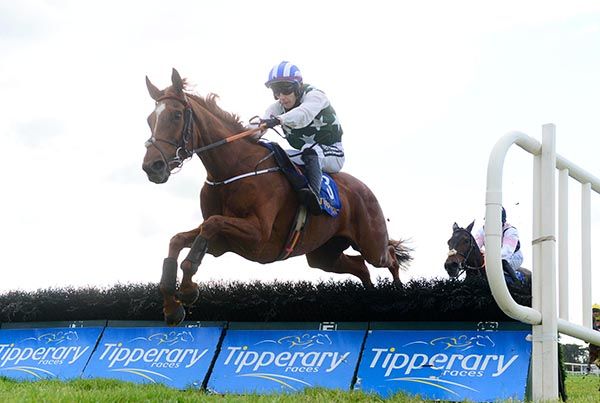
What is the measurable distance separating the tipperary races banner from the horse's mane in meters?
2.47

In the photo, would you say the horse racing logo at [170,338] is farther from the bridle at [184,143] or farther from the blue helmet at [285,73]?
the blue helmet at [285,73]

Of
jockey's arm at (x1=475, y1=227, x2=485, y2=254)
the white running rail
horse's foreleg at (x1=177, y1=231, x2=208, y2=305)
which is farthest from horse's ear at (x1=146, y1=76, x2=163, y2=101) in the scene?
jockey's arm at (x1=475, y1=227, x2=485, y2=254)

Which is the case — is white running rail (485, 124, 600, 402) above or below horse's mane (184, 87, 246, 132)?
below

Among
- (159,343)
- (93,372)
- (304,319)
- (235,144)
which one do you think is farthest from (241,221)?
(93,372)

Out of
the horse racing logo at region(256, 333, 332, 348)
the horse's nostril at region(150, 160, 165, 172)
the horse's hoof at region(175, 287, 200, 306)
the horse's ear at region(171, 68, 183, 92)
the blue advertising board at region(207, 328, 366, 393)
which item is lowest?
the blue advertising board at region(207, 328, 366, 393)

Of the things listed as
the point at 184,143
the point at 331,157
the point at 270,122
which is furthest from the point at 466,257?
the point at 184,143

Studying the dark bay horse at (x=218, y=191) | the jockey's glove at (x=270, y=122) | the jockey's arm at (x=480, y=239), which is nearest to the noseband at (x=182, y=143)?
the dark bay horse at (x=218, y=191)

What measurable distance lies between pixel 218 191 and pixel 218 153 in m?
0.27

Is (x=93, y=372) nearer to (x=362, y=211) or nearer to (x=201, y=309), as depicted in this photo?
(x=201, y=309)

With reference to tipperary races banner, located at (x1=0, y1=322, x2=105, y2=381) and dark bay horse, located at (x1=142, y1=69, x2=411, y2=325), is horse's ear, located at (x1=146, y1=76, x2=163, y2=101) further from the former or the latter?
tipperary races banner, located at (x1=0, y1=322, x2=105, y2=381)

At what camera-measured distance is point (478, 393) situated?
500 cm

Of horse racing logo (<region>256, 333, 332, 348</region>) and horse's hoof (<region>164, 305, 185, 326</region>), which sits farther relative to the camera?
horse racing logo (<region>256, 333, 332, 348</region>)

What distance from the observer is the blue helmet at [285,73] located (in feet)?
19.4

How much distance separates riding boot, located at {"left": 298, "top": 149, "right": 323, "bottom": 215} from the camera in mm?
5836
